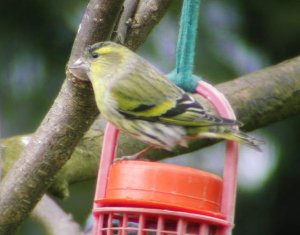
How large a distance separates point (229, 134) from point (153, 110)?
29 centimetres

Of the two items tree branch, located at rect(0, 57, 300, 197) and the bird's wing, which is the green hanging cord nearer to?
the bird's wing

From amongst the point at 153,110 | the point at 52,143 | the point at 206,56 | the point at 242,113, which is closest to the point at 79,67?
the point at 52,143

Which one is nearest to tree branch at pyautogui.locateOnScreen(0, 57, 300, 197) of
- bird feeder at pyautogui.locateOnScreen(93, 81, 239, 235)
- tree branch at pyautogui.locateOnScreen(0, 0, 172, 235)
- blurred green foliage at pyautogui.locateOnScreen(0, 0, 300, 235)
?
blurred green foliage at pyautogui.locateOnScreen(0, 0, 300, 235)

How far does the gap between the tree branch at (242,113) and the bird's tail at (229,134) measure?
2.87 ft

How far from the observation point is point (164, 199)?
3.39m

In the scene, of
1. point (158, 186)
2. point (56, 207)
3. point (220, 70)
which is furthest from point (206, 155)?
point (158, 186)

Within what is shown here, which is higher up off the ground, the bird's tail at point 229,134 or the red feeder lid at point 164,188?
the bird's tail at point 229,134

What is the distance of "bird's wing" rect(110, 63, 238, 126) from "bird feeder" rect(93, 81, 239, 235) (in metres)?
0.25

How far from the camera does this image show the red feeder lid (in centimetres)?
340

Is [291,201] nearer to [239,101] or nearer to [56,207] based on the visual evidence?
[239,101]

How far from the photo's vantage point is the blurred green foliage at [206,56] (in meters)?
5.61

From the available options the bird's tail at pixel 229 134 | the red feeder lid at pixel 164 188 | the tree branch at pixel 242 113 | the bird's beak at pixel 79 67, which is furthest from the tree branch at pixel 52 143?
the tree branch at pixel 242 113

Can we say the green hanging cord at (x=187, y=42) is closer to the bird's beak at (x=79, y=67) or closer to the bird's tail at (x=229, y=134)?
the bird's tail at (x=229, y=134)

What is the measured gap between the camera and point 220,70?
571cm
